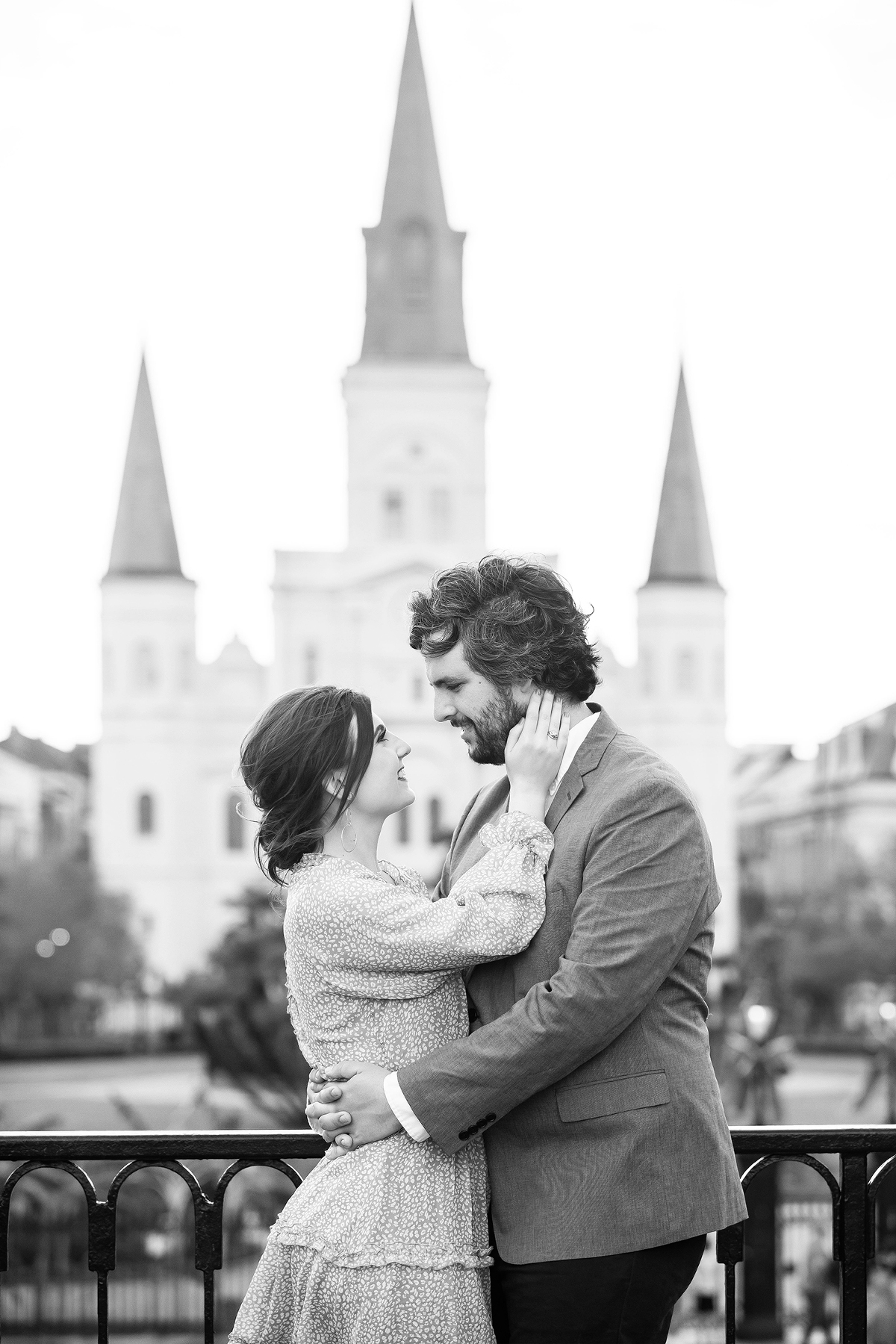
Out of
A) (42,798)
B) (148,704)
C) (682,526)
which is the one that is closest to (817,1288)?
(148,704)

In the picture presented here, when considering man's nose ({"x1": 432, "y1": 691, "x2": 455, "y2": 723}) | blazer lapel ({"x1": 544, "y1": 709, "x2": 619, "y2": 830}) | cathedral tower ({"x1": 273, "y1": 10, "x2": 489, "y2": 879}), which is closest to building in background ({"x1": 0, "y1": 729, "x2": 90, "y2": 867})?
cathedral tower ({"x1": 273, "y1": 10, "x2": 489, "y2": 879})

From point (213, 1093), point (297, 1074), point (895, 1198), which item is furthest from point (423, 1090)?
point (213, 1093)

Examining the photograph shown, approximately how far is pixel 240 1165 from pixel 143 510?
167 feet

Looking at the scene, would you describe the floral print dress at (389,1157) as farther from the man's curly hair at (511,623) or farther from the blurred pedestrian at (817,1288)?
the blurred pedestrian at (817,1288)

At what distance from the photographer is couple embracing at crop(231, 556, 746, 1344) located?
9.15 ft

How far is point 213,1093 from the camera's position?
32.7 m

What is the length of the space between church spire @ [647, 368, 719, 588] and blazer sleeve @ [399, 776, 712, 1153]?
51445 mm

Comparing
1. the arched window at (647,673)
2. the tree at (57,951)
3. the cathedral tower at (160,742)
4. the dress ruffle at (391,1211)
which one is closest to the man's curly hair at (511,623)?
the dress ruffle at (391,1211)

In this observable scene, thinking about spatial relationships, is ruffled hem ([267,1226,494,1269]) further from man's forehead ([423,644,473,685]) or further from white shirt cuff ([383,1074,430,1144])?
man's forehead ([423,644,473,685])

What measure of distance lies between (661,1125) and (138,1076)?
118ft

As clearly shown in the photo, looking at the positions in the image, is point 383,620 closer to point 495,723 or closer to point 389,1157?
point 495,723

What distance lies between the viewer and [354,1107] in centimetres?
286

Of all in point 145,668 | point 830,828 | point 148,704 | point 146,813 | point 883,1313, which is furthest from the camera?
point 830,828

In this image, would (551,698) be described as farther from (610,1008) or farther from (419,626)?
(610,1008)
